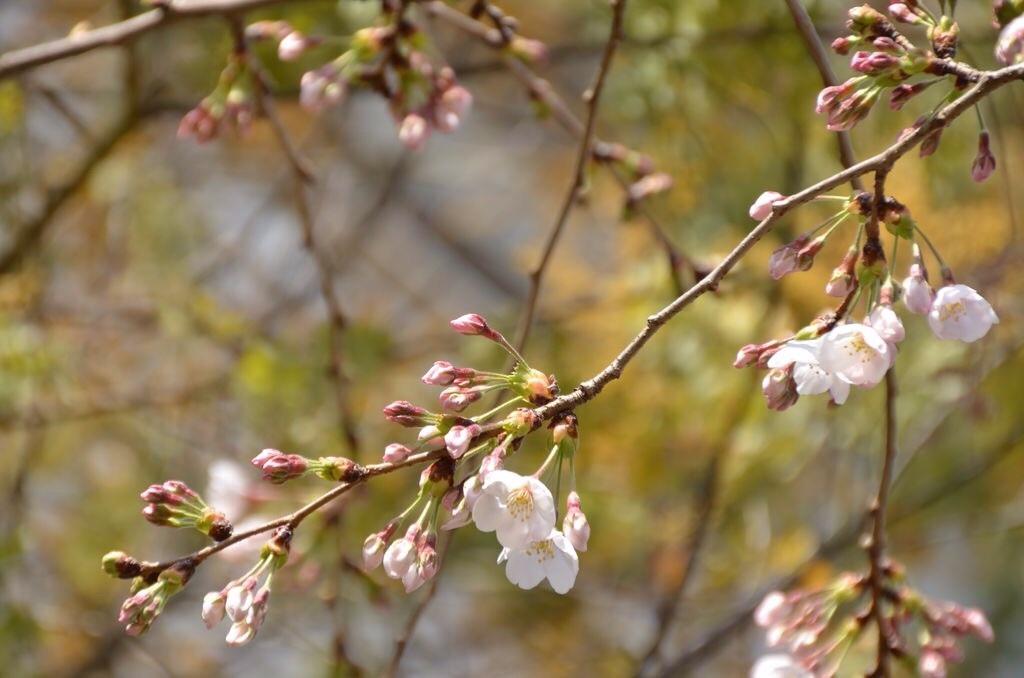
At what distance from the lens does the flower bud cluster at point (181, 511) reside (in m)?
1.31

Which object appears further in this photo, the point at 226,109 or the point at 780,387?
the point at 226,109

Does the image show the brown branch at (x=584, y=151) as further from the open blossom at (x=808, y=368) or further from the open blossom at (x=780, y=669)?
the open blossom at (x=780, y=669)

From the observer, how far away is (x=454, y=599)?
426cm

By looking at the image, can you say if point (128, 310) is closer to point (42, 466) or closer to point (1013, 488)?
point (42, 466)

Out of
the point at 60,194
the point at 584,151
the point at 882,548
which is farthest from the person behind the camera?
the point at 60,194

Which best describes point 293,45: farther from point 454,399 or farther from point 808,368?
point 808,368

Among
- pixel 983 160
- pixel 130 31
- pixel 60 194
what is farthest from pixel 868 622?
pixel 60 194

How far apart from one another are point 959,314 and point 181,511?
961 mm

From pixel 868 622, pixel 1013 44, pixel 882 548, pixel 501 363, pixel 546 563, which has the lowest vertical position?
pixel 501 363

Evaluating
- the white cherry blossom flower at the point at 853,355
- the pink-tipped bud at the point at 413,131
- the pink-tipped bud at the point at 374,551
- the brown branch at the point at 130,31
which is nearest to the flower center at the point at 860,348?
the white cherry blossom flower at the point at 853,355

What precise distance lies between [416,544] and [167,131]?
3.42m

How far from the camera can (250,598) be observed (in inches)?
50.2

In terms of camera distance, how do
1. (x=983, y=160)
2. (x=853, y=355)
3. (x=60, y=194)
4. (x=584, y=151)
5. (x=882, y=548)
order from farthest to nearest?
(x=60, y=194)
(x=584, y=151)
(x=882, y=548)
(x=983, y=160)
(x=853, y=355)

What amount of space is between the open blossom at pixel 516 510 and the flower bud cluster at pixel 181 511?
1.05 ft
